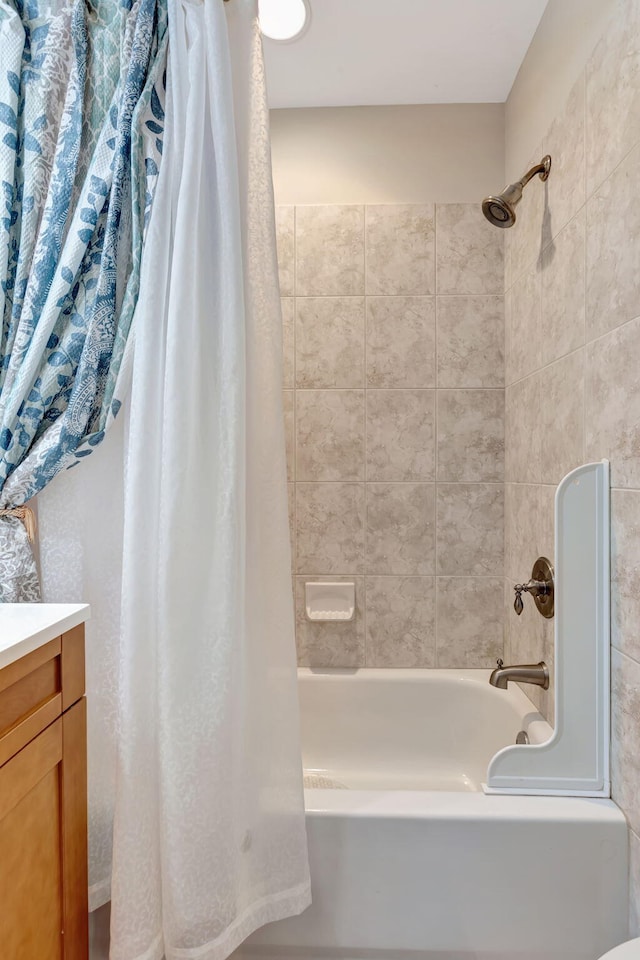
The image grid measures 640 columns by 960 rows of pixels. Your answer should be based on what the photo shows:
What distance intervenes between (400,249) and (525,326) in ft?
1.78

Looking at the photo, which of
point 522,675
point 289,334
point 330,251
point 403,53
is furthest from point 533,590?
point 403,53

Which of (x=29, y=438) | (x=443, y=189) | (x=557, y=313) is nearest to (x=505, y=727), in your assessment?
(x=557, y=313)

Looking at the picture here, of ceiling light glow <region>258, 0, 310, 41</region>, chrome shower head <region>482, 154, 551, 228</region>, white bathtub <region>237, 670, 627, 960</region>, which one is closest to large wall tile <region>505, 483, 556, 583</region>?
white bathtub <region>237, 670, 627, 960</region>

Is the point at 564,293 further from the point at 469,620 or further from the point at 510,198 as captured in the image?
the point at 469,620

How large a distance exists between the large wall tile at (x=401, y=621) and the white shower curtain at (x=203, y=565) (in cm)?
91

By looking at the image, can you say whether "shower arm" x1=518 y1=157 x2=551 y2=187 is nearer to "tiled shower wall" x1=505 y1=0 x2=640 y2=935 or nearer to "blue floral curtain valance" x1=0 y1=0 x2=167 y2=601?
"tiled shower wall" x1=505 y1=0 x2=640 y2=935

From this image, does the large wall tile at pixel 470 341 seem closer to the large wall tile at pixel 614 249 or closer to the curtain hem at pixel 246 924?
the large wall tile at pixel 614 249

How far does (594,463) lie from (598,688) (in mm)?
487

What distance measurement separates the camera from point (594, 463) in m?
1.25

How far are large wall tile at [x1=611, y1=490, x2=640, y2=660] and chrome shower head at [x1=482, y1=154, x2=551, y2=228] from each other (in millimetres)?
867

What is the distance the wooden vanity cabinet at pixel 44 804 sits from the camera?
0.82 meters

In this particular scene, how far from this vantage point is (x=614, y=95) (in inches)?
46.8

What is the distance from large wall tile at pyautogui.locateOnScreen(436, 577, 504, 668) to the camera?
2.02m

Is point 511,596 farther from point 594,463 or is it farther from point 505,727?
point 594,463
